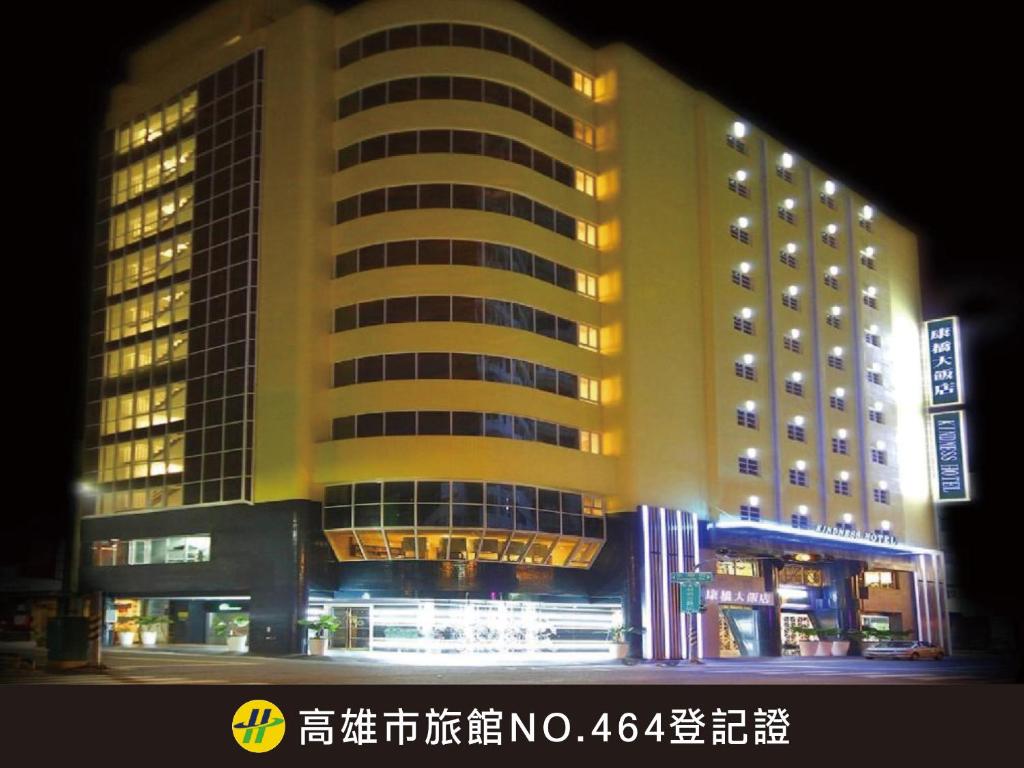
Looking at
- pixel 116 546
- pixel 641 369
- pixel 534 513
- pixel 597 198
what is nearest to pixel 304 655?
pixel 534 513

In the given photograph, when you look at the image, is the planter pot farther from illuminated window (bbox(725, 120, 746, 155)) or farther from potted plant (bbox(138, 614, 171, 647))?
potted plant (bbox(138, 614, 171, 647))

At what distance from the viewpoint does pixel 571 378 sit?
6606 centimetres

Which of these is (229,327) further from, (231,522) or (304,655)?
(304,655)

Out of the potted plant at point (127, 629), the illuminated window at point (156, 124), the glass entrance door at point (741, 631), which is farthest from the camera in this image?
the glass entrance door at point (741, 631)

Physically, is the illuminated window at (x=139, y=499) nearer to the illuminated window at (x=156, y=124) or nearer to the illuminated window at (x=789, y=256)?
the illuminated window at (x=156, y=124)

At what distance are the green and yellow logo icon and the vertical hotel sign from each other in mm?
80162

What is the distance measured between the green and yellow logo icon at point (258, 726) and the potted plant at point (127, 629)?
49.8 meters

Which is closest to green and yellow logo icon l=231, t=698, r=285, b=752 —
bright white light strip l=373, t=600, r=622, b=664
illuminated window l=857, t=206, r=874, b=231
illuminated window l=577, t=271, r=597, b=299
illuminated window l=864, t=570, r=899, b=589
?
bright white light strip l=373, t=600, r=622, b=664

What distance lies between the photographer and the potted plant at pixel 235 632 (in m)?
62.0

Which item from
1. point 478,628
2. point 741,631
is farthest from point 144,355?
Answer: point 741,631

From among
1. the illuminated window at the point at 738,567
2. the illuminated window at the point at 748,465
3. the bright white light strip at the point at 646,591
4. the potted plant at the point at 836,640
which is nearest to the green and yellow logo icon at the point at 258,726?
the bright white light strip at the point at 646,591

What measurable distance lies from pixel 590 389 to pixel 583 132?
15359 mm

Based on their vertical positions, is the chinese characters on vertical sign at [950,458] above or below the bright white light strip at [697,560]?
above

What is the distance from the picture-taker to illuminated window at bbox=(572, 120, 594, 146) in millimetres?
69688
